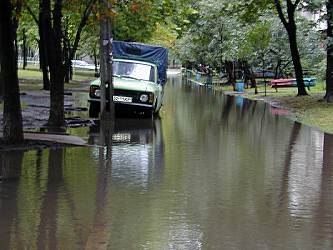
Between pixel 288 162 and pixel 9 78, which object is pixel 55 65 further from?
pixel 288 162

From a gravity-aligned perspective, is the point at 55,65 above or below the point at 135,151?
above

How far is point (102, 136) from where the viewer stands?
47.0 ft

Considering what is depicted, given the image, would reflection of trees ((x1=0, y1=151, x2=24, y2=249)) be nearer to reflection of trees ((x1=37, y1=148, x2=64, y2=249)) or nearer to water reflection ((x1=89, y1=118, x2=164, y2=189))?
reflection of trees ((x1=37, y1=148, x2=64, y2=249))

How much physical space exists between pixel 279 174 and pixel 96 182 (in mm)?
2878

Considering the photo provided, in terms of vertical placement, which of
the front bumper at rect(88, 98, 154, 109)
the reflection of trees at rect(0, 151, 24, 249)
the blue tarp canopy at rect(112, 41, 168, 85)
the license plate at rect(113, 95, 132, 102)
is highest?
the blue tarp canopy at rect(112, 41, 168, 85)

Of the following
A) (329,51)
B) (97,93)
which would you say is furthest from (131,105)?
(329,51)

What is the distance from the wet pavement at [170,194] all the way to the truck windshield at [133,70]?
6.06 meters

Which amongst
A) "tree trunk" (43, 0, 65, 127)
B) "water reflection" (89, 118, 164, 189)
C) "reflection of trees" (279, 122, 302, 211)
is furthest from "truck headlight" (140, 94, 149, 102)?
"reflection of trees" (279, 122, 302, 211)

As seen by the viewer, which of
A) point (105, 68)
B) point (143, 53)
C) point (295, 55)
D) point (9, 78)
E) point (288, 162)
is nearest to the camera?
point (288, 162)

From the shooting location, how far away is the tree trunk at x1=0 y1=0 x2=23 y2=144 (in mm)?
11031

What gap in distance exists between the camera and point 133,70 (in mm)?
20531

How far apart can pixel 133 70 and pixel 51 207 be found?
44.3ft

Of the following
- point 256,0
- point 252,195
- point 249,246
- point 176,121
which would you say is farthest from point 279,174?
point 256,0

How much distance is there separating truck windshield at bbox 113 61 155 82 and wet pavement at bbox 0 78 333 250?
239 inches
